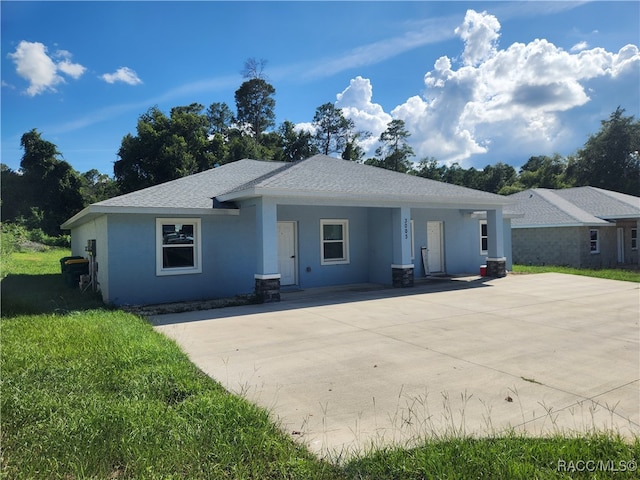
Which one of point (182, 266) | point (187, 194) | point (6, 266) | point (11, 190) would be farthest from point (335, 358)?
point (11, 190)

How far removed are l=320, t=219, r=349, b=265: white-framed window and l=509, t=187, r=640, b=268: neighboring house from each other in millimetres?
12459

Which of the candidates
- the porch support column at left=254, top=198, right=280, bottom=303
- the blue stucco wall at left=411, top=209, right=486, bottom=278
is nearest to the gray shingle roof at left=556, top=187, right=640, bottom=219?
the blue stucco wall at left=411, top=209, right=486, bottom=278

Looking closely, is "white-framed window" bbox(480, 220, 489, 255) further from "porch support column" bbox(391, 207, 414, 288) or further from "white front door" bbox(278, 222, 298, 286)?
"white front door" bbox(278, 222, 298, 286)

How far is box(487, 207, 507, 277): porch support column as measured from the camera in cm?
1559

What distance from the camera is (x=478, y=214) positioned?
17.5 meters

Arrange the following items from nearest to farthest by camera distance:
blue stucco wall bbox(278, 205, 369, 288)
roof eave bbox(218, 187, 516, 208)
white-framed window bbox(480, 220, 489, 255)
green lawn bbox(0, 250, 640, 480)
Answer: green lawn bbox(0, 250, 640, 480) < roof eave bbox(218, 187, 516, 208) < blue stucco wall bbox(278, 205, 369, 288) < white-framed window bbox(480, 220, 489, 255)

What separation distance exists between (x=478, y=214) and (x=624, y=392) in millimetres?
13634

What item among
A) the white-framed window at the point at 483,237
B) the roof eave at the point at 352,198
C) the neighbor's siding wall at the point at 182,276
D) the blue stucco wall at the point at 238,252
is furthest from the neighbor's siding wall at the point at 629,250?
the neighbor's siding wall at the point at 182,276

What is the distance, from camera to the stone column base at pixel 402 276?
13.3 metres

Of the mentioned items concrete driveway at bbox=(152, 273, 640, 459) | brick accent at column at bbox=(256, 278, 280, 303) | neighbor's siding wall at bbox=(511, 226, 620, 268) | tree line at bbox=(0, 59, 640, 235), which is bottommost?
concrete driveway at bbox=(152, 273, 640, 459)

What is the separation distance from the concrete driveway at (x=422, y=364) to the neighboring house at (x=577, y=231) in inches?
454

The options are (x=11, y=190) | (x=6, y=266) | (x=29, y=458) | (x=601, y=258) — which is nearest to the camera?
(x=29, y=458)

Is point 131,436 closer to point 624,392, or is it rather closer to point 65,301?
point 624,392

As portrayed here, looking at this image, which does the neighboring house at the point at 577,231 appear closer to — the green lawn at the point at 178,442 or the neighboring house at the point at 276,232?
the neighboring house at the point at 276,232
